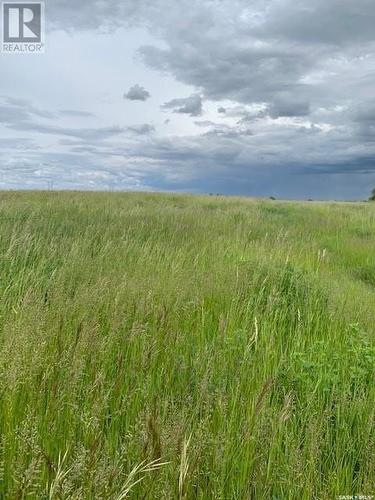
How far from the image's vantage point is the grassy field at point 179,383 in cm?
147

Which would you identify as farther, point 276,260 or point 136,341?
point 276,260

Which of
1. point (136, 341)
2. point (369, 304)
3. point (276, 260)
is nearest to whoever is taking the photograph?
point (136, 341)

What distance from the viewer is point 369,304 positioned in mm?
4254

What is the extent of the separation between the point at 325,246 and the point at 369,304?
4426mm

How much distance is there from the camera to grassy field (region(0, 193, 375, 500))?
1.47 meters

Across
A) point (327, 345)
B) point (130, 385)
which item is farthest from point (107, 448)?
point (327, 345)

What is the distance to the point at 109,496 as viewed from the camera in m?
1.32

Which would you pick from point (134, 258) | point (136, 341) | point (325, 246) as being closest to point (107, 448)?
point (136, 341)

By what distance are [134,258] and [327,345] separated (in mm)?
2684

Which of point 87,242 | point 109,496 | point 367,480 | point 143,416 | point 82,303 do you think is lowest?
point 367,480

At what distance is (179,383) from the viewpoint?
2.28m

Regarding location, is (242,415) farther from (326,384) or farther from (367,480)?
(326,384)

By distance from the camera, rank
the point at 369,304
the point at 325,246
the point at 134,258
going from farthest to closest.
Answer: the point at 325,246
the point at 134,258
the point at 369,304

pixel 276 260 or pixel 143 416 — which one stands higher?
pixel 276 260
